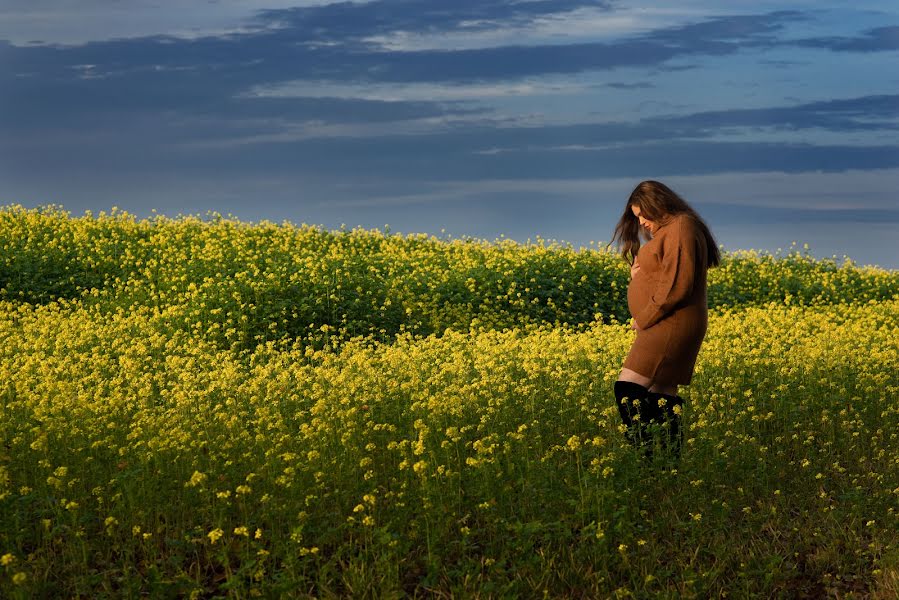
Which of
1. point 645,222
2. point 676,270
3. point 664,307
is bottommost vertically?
point 664,307

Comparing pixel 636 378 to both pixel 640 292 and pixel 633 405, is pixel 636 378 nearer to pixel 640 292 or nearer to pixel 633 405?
pixel 633 405

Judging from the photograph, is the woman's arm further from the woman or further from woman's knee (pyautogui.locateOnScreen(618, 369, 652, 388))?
woman's knee (pyautogui.locateOnScreen(618, 369, 652, 388))

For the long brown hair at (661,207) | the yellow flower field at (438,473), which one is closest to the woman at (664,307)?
the long brown hair at (661,207)

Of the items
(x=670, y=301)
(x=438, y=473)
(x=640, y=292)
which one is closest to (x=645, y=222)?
(x=640, y=292)

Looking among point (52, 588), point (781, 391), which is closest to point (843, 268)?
point (781, 391)

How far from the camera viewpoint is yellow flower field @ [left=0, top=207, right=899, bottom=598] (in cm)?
532

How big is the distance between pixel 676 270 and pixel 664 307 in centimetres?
27

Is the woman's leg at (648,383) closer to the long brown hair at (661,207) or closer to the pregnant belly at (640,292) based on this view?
the pregnant belly at (640,292)

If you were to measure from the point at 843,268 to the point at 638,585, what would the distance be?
731 inches

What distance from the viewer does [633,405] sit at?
22.3ft

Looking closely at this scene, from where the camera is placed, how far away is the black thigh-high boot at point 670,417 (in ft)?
22.1

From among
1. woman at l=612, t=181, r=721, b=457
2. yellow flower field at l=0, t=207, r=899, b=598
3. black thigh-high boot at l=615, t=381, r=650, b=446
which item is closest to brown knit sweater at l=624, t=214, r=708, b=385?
woman at l=612, t=181, r=721, b=457

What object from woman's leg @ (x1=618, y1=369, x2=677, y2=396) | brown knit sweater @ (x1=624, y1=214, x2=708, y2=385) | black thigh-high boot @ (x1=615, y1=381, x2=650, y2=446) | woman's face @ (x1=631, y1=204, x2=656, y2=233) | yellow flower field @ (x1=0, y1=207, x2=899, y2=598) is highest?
woman's face @ (x1=631, y1=204, x2=656, y2=233)

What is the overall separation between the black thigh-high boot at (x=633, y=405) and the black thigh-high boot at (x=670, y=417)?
80mm
